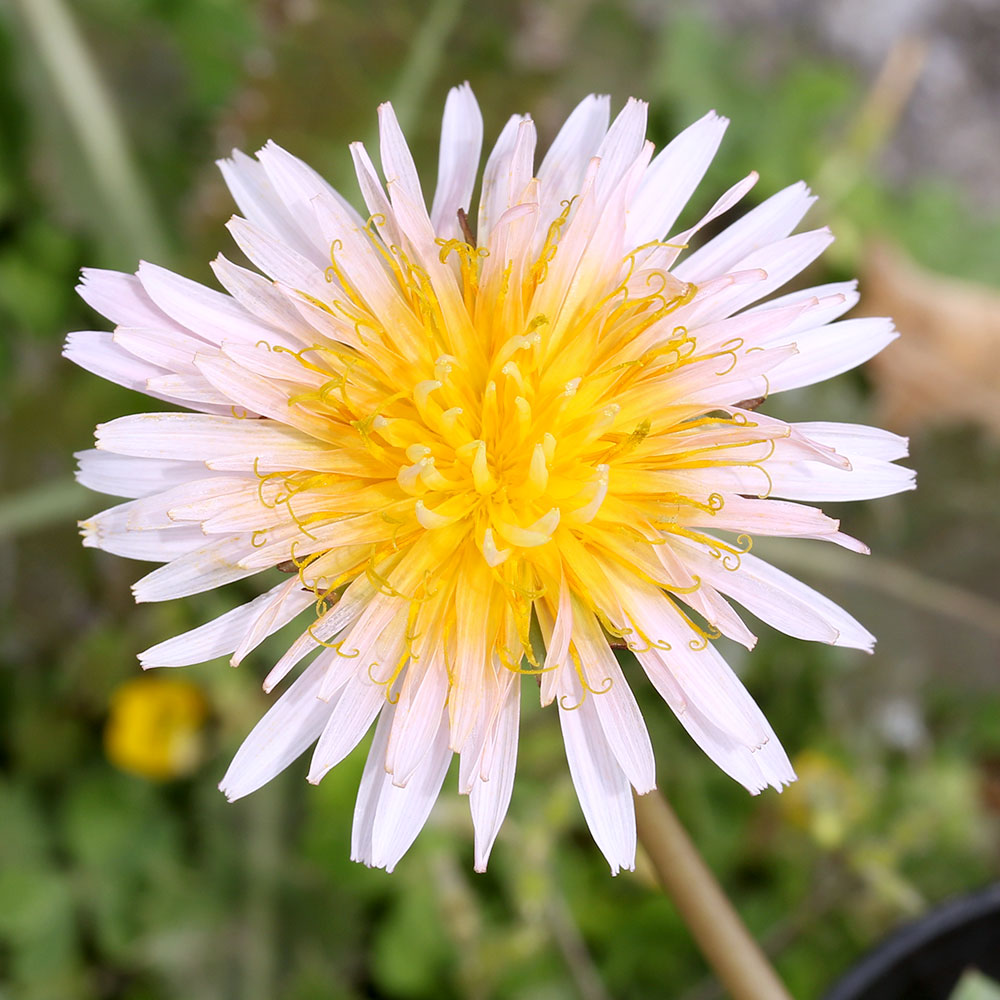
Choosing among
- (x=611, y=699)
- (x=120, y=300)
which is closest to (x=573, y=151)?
(x=120, y=300)

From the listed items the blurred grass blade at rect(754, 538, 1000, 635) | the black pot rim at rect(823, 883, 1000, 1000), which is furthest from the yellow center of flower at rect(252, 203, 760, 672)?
the blurred grass blade at rect(754, 538, 1000, 635)

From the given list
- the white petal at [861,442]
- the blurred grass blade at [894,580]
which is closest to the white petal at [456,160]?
the white petal at [861,442]

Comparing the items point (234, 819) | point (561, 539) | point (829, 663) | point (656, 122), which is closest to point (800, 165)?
point (656, 122)

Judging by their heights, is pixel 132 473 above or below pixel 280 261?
below

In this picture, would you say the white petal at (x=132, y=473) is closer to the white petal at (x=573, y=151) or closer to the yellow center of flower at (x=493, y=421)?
the yellow center of flower at (x=493, y=421)

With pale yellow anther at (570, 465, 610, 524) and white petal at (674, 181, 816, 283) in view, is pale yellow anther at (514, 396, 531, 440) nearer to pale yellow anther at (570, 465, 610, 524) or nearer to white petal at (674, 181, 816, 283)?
pale yellow anther at (570, 465, 610, 524)

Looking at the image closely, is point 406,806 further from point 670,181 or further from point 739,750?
point 670,181
